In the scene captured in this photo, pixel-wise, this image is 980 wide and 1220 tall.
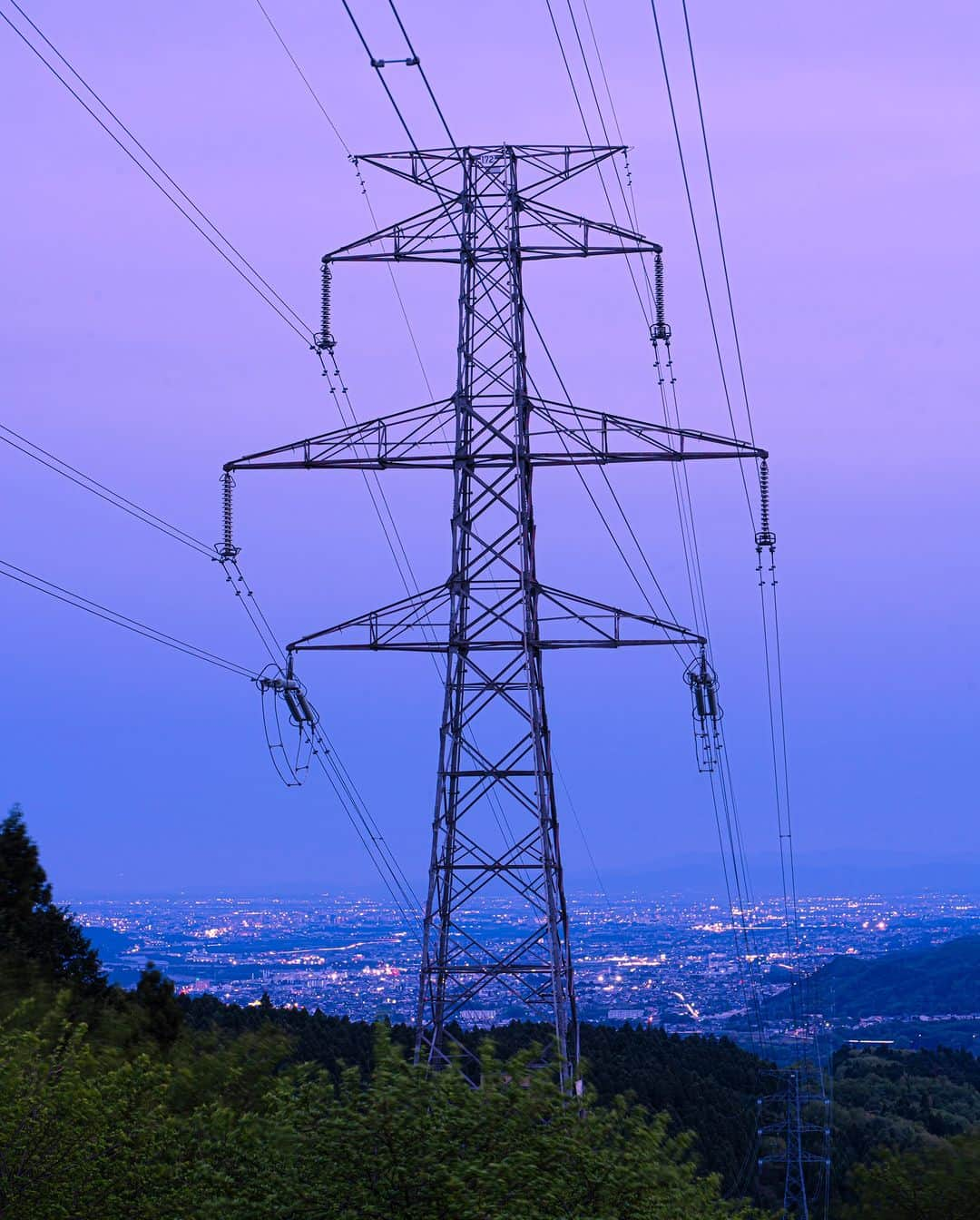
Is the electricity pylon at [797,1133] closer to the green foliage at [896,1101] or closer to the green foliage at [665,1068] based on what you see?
the green foliage at [896,1101]

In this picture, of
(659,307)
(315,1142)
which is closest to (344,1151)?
(315,1142)

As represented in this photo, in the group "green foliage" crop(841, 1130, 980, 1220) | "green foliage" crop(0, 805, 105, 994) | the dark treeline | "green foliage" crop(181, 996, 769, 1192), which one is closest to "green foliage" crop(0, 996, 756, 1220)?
the dark treeline

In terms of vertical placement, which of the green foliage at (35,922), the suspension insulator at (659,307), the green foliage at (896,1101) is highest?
the suspension insulator at (659,307)

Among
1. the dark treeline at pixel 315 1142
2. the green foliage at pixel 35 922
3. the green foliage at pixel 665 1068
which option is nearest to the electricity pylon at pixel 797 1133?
the green foliage at pixel 665 1068

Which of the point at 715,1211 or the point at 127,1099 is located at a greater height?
the point at 127,1099

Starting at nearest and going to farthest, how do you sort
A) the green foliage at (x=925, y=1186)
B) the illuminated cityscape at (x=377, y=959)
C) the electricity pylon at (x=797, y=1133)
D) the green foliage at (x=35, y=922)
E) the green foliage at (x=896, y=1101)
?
the green foliage at (x=35, y=922) < the green foliage at (x=925, y=1186) < the electricity pylon at (x=797, y=1133) < the illuminated cityscape at (x=377, y=959) < the green foliage at (x=896, y=1101)

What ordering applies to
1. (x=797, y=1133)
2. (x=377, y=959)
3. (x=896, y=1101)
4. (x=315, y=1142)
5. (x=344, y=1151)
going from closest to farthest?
(x=344, y=1151) < (x=315, y=1142) < (x=797, y=1133) < (x=377, y=959) < (x=896, y=1101)

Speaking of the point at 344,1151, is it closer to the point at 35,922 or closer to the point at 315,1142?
the point at 315,1142

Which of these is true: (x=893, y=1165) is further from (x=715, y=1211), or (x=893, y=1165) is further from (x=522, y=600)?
(x=715, y=1211)

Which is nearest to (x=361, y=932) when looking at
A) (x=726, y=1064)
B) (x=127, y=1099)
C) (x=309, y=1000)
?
(x=726, y=1064)

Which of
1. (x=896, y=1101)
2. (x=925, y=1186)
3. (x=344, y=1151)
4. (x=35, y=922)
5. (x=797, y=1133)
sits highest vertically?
(x=35, y=922)

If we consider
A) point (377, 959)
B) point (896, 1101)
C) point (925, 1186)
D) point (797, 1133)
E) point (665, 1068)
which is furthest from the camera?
point (896, 1101)
